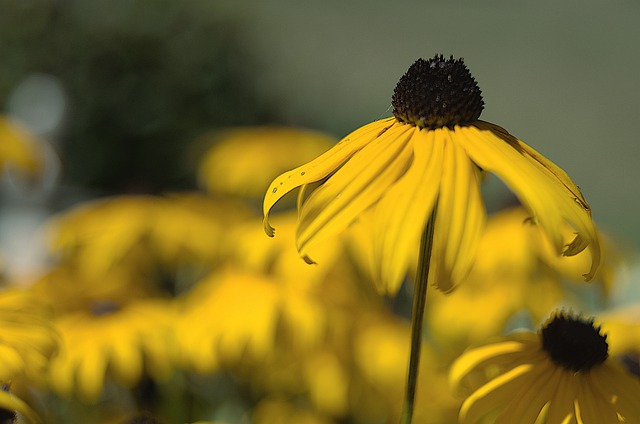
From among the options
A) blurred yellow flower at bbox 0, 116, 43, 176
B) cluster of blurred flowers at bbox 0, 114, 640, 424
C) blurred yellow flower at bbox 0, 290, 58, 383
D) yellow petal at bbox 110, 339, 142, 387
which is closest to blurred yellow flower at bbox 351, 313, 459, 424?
cluster of blurred flowers at bbox 0, 114, 640, 424

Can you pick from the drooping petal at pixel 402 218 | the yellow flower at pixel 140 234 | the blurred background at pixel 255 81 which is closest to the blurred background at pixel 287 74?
the blurred background at pixel 255 81

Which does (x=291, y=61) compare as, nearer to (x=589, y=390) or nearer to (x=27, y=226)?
(x=27, y=226)

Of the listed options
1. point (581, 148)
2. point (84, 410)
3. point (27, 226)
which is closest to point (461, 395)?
point (84, 410)

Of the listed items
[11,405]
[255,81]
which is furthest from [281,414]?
[255,81]

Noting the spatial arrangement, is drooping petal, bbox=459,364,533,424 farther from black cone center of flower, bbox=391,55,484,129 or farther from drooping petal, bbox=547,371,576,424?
black cone center of flower, bbox=391,55,484,129

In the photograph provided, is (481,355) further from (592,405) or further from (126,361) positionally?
(126,361)

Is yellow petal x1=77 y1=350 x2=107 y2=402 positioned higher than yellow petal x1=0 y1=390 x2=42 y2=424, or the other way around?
yellow petal x1=77 y1=350 x2=107 y2=402
